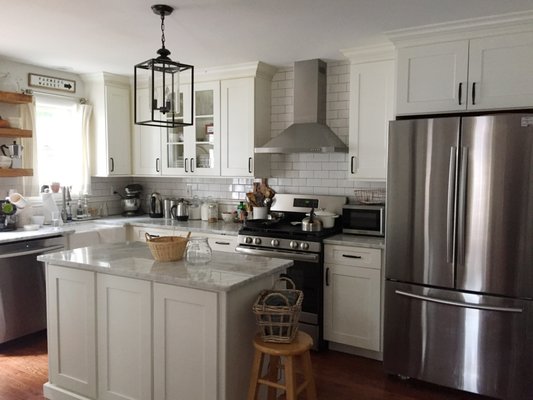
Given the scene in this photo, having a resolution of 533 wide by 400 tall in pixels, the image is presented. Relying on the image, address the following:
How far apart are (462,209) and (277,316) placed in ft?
4.93

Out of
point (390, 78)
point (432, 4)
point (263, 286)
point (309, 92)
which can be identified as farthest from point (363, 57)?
point (263, 286)

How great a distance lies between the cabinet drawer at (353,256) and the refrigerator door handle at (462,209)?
0.67 metres

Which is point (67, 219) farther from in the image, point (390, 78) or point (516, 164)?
point (516, 164)

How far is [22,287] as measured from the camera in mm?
3812

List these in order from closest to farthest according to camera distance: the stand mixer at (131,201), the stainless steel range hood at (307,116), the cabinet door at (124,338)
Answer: the cabinet door at (124,338) < the stainless steel range hood at (307,116) < the stand mixer at (131,201)

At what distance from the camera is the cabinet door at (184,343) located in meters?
2.28

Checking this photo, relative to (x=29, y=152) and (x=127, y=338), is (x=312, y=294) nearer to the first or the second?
(x=127, y=338)

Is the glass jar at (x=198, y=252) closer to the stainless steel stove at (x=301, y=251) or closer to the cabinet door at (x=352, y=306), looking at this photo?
the stainless steel stove at (x=301, y=251)

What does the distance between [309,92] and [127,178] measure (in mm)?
2666

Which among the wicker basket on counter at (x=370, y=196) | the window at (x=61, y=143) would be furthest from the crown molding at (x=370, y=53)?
the window at (x=61, y=143)

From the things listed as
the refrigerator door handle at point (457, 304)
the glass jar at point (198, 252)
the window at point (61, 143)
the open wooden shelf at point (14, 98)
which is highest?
the open wooden shelf at point (14, 98)

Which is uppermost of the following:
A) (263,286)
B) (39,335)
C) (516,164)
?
(516,164)

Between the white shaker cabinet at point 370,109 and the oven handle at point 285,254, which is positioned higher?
the white shaker cabinet at point 370,109

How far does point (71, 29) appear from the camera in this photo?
3.28 meters
